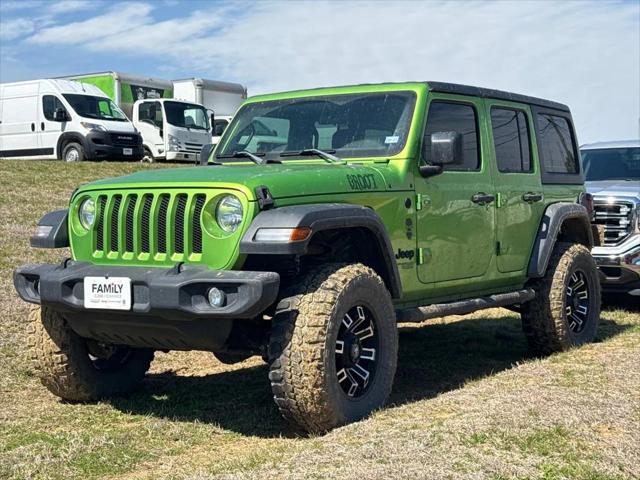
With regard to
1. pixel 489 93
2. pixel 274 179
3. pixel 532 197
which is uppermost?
pixel 489 93

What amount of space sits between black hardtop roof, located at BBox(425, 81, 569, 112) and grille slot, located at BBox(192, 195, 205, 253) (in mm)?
2028

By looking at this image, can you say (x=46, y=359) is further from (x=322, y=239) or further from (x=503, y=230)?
(x=503, y=230)

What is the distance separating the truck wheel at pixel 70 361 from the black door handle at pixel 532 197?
3.20 metres

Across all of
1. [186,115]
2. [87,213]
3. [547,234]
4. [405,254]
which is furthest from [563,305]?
[186,115]

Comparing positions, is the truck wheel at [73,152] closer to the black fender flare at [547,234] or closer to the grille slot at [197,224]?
the black fender flare at [547,234]

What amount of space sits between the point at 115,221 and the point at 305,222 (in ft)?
3.84

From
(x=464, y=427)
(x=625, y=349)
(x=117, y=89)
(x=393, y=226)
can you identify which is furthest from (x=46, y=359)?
(x=117, y=89)

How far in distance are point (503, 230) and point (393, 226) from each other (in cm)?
147

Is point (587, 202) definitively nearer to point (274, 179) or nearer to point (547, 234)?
point (547, 234)

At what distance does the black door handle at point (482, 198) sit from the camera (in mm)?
6219

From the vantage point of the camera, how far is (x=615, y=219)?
9.13 meters

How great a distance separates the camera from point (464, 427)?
439 centimetres

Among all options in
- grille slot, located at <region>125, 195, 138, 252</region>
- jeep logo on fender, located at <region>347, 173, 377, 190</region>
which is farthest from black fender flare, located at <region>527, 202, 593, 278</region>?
grille slot, located at <region>125, 195, 138, 252</region>

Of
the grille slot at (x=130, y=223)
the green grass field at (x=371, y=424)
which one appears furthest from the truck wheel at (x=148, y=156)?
the grille slot at (x=130, y=223)
